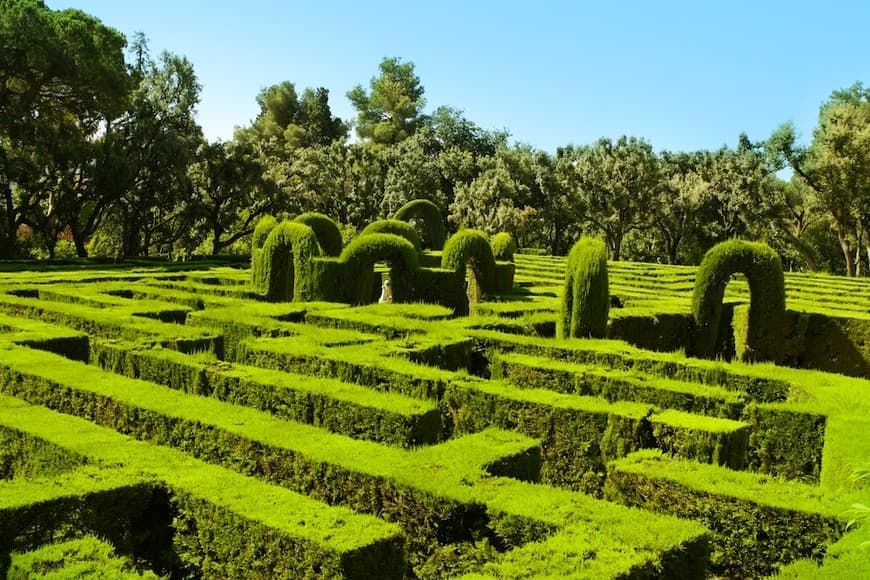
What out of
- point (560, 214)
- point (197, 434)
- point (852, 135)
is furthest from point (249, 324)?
point (560, 214)

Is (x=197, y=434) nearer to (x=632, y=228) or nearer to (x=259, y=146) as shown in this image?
(x=259, y=146)

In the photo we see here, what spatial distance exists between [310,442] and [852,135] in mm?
40531

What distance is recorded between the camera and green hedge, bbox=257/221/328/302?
17.9 meters

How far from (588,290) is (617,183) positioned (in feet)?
124

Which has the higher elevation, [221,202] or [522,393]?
[221,202]

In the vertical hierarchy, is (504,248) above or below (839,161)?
below

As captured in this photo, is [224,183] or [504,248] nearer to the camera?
[504,248]

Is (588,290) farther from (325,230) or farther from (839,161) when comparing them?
(839,161)

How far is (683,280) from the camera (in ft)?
94.8

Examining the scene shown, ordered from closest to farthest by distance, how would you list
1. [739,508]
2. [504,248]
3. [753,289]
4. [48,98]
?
[739,508] → [753,289] → [504,248] → [48,98]

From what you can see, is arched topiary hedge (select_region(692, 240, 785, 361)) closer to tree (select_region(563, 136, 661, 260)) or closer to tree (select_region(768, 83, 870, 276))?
tree (select_region(768, 83, 870, 276))

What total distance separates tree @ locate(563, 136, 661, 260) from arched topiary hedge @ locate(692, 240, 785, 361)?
113 ft

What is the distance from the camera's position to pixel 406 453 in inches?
283

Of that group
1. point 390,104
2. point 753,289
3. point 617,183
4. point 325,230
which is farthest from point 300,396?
point 390,104
